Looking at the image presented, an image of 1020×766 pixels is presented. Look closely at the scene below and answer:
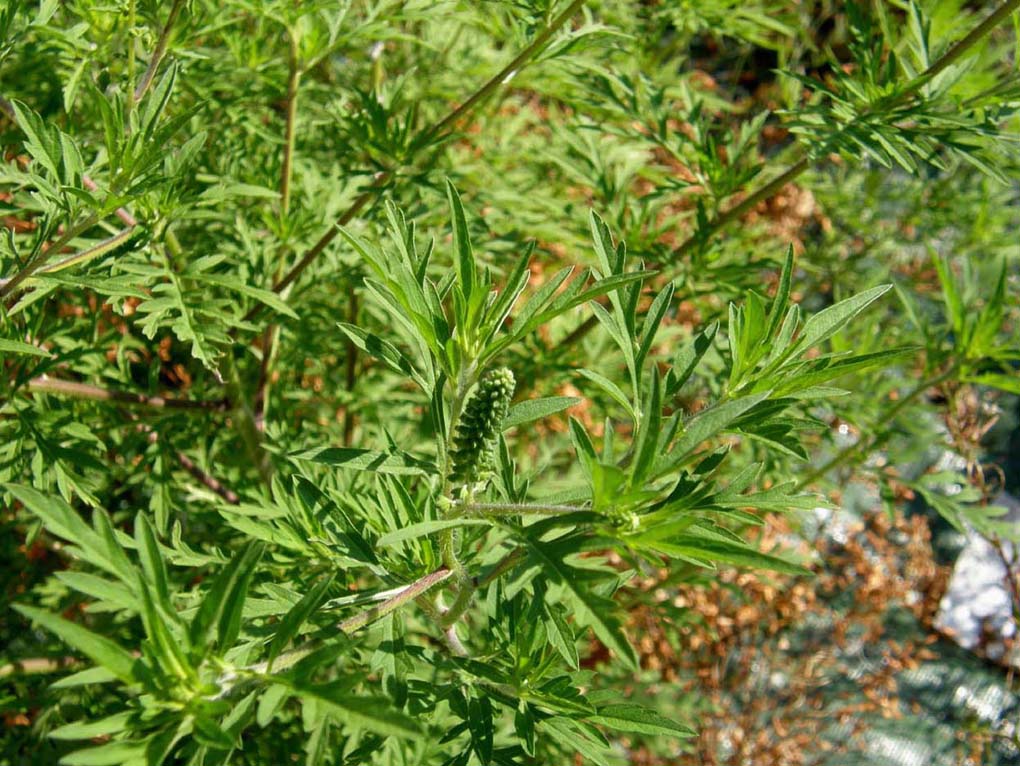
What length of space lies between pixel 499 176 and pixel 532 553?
67.0 inches

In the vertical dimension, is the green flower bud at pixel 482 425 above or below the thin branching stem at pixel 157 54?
below

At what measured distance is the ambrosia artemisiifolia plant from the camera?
77 cm

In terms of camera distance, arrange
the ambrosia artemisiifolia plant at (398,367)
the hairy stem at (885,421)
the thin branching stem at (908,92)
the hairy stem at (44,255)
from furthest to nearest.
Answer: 1. the hairy stem at (885,421)
2. the thin branching stem at (908,92)
3. the hairy stem at (44,255)
4. the ambrosia artemisiifolia plant at (398,367)

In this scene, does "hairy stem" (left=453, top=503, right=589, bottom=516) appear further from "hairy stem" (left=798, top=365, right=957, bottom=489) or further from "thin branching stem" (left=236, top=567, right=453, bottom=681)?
"hairy stem" (left=798, top=365, right=957, bottom=489)

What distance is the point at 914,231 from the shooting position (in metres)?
3.07

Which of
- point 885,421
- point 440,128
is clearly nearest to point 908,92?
point 885,421

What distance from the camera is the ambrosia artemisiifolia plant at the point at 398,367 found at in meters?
0.77

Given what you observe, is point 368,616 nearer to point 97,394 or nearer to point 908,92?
point 97,394

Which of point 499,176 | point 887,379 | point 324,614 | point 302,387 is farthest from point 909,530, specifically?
point 324,614

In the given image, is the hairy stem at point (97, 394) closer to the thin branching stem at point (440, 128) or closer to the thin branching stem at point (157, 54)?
the thin branching stem at point (440, 128)

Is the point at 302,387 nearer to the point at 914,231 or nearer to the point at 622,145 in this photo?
the point at 622,145

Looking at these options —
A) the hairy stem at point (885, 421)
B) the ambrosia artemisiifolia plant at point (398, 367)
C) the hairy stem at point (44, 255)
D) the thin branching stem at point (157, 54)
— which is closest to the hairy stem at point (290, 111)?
the ambrosia artemisiifolia plant at point (398, 367)

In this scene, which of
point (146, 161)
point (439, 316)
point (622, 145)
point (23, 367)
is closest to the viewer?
point (439, 316)

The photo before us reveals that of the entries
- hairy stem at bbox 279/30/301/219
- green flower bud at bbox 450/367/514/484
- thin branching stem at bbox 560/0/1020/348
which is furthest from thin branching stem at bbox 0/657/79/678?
thin branching stem at bbox 560/0/1020/348
